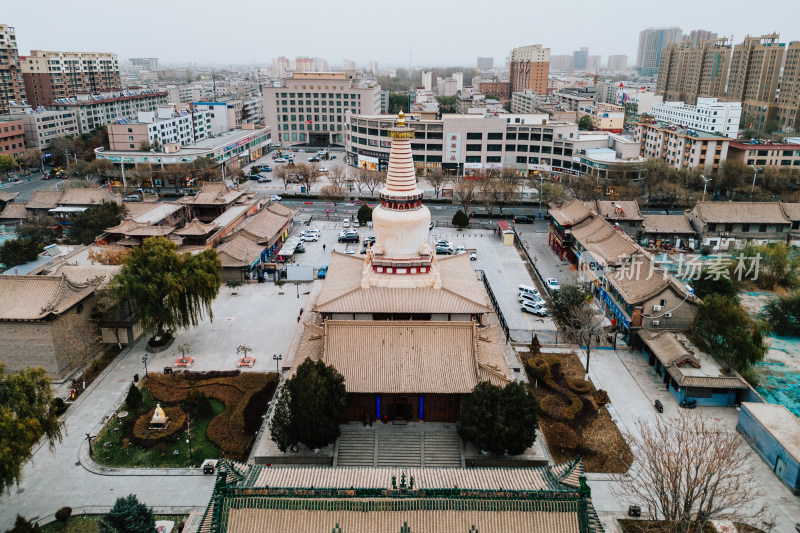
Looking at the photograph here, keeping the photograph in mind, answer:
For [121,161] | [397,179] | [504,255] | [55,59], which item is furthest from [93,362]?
[55,59]

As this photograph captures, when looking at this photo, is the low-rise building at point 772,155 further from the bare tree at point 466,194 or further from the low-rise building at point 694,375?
the low-rise building at point 694,375

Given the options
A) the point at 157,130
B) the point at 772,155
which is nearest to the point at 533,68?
the point at 772,155

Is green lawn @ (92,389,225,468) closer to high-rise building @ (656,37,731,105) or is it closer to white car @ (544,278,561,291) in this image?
white car @ (544,278,561,291)

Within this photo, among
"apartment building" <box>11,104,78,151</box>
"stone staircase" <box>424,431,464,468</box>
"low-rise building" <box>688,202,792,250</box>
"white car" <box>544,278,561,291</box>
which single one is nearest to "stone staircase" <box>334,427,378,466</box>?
"stone staircase" <box>424,431,464,468</box>

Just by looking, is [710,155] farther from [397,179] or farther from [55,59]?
[55,59]

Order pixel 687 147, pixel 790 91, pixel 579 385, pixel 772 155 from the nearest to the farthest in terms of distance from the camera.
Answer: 1. pixel 579 385
2. pixel 772 155
3. pixel 687 147
4. pixel 790 91

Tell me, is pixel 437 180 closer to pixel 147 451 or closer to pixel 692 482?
pixel 147 451

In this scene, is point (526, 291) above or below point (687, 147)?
below
